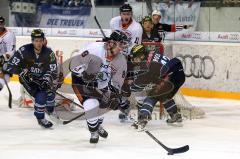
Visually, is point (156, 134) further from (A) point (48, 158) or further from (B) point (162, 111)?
(A) point (48, 158)

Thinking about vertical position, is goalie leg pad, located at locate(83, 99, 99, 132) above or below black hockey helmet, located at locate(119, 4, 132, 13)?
below

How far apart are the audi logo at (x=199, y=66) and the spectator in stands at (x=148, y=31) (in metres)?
1.43

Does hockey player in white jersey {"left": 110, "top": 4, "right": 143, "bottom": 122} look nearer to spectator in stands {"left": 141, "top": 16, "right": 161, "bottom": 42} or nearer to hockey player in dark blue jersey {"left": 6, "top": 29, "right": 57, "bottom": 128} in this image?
spectator in stands {"left": 141, "top": 16, "right": 161, "bottom": 42}

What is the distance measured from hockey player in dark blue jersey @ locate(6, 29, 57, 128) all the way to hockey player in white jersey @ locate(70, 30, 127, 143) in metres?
0.78

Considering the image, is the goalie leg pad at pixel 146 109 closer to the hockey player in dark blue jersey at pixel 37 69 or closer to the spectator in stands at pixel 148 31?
the hockey player in dark blue jersey at pixel 37 69

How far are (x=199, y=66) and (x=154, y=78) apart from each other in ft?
9.45

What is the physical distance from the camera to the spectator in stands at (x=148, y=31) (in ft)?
21.3

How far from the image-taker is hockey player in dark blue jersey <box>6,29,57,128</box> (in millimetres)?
5434

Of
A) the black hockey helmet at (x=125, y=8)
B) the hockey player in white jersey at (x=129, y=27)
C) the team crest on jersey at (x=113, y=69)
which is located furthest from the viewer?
the hockey player in white jersey at (x=129, y=27)

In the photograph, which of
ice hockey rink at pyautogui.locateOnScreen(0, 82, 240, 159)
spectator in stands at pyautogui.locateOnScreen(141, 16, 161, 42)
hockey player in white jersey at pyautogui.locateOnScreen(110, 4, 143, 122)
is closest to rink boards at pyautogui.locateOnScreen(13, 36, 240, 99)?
ice hockey rink at pyautogui.locateOnScreen(0, 82, 240, 159)

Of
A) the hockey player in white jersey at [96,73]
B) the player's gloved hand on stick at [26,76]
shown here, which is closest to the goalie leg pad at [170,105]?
the hockey player in white jersey at [96,73]

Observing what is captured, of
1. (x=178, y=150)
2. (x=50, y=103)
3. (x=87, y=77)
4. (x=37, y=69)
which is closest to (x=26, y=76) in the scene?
(x=37, y=69)

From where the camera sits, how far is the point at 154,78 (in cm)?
541

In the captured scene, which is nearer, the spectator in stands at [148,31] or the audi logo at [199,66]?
the spectator in stands at [148,31]
